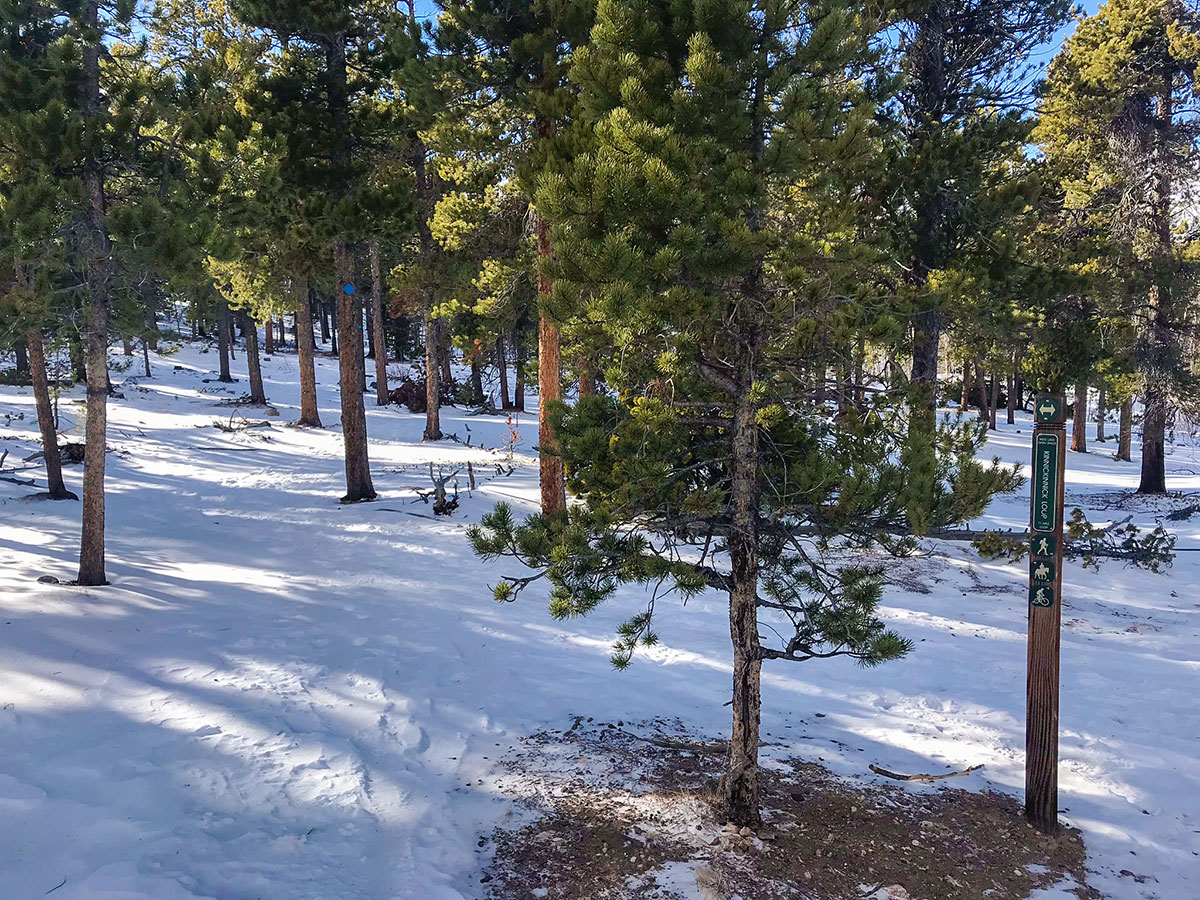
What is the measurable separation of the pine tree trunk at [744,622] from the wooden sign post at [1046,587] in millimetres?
1965

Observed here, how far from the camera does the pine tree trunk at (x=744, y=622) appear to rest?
512 centimetres

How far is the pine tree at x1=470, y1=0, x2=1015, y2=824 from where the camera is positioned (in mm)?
4492

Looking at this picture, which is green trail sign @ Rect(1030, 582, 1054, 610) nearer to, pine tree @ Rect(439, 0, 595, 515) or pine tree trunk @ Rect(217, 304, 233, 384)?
pine tree @ Rect(439, 0, 595, 515)

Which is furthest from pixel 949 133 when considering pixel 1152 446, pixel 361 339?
pixel 361 339

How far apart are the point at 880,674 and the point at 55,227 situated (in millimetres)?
10523

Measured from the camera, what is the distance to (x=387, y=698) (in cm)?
727

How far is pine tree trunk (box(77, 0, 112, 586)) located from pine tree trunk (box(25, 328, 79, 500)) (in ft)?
12.6

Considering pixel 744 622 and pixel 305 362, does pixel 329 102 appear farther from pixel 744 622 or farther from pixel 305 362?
pixel 744 622

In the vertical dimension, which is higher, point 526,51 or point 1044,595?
point 526,51

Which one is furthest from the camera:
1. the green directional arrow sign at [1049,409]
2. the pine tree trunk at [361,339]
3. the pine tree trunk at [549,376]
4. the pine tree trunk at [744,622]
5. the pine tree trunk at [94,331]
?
the pine tree trunk at [361,339]

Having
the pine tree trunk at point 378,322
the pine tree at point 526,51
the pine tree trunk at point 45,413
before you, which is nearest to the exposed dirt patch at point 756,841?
the pine tree at point 526,51

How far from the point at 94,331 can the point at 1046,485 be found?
10.3m

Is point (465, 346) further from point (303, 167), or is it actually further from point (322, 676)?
point (322, 676)

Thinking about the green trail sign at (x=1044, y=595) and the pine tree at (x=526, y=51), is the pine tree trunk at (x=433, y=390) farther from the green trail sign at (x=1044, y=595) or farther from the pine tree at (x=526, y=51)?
the green trail sign at (x=1044, y=595)
